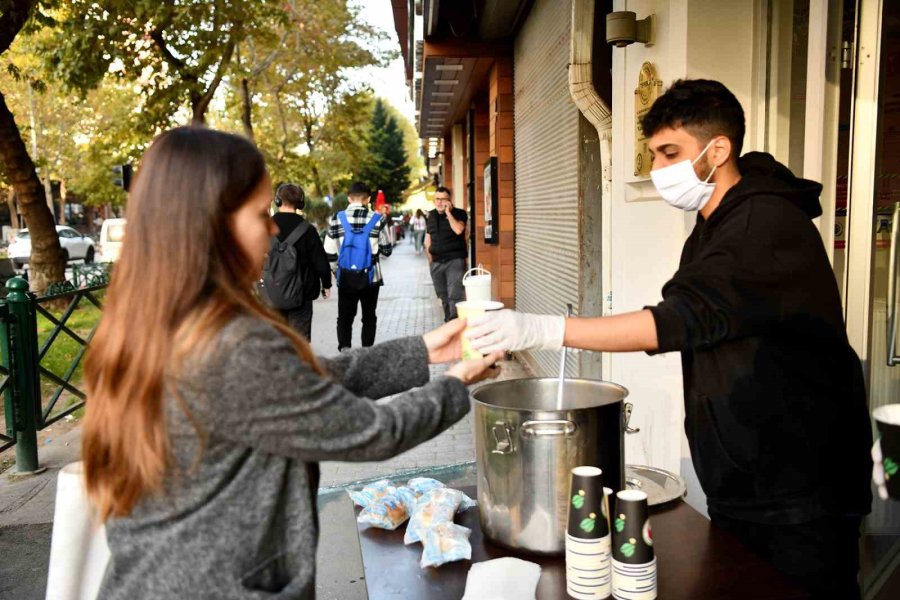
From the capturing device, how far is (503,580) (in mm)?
1897

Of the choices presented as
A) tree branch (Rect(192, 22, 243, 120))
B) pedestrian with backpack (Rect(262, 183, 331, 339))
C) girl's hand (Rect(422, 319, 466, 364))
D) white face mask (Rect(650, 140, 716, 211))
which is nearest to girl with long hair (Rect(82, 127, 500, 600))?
girl's hand (Rect(422, 319, 466, 364))

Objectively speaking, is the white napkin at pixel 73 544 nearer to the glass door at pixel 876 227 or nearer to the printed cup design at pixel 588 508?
the printed cup design at pixel 588 508

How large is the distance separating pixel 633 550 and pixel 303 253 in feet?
21.3

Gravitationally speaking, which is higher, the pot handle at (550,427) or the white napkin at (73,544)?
the pot handle at (550,427)

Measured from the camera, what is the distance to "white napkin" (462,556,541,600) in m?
1.86

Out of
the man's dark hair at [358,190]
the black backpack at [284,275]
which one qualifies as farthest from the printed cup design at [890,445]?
the man's dark hair at [358,190]

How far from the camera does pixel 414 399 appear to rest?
65.4 inches

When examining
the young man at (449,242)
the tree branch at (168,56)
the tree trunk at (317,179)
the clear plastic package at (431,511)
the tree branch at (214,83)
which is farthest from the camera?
the tree trunk at (317,179)

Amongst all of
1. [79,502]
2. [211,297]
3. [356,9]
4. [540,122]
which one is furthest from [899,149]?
[356,9]

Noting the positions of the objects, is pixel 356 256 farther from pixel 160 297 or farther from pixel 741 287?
pixel 160 297

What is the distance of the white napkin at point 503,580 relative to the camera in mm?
1860

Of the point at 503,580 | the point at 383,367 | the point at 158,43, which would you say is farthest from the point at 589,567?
the point at 158,43

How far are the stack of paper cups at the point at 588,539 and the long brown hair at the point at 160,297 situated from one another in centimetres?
73

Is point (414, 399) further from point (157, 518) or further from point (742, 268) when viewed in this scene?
point (742, 268)
